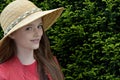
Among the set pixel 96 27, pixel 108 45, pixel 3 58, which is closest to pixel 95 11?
pixel 96 27

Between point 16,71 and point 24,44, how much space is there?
0.67ft

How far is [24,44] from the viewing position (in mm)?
3051

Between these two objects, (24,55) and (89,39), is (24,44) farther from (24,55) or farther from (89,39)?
(89,39)

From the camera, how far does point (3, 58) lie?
3.12 meters

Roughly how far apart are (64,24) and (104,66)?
0.60 metres

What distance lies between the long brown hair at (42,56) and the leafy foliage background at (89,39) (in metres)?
0.85

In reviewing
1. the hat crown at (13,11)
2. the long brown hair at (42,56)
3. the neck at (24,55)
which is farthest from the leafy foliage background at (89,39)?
the hat crown at (13,11)

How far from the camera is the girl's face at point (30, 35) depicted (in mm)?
3006

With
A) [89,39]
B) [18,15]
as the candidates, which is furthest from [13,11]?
[89,39]

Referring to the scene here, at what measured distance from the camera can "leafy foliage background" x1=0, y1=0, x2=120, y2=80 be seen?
4062mm

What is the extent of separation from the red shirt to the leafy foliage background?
107 centimetres

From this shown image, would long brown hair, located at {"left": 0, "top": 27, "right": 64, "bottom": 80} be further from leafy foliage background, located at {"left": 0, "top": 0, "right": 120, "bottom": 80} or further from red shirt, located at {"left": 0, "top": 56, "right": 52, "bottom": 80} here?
leafy foliage background, located at {"left": 0, "top": 0, "right": 120, "bottom": 80}

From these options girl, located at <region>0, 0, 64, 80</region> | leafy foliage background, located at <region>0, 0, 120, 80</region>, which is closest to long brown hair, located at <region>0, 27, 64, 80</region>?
girl, located at <region>0, 0, 64, 80</region>

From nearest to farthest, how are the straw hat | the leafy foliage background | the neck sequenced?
1. the straw hat
2. the neck
3. the leafy foliage background
